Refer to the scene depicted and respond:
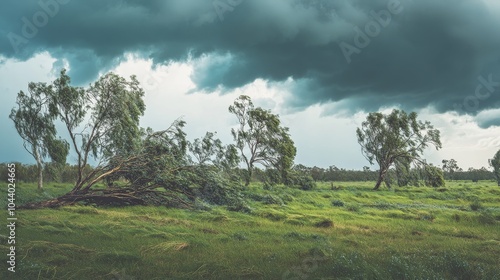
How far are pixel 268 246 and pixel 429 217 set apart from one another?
15.0 m

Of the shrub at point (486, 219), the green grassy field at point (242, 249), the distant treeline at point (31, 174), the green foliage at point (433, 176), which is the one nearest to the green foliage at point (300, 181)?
the green foliage at point (433, 176)

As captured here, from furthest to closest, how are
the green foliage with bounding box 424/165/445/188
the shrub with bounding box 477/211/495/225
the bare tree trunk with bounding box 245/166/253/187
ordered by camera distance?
1. the green foliage with bounding box 424/165/445/188
2. the bare tree trunk with bounding box 245/166/253/187
3. the shrub with bounding box 477/211/495/225

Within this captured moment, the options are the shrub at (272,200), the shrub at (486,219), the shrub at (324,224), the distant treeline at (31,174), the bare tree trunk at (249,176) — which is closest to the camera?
the shrub at (324,224)

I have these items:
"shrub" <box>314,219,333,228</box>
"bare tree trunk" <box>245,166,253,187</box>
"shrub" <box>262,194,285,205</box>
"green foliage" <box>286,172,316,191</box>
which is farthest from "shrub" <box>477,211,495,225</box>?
"bare tree trunk" <box>245,166,253,187</box>

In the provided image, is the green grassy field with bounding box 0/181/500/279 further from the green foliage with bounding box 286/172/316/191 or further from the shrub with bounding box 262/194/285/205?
the green foliage with bounding box 286/172/316/191

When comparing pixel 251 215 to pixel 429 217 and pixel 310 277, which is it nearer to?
pixel 429 217

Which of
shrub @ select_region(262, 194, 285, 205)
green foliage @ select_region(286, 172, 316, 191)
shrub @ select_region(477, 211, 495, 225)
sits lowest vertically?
shrub @ select_region(477, 211, 495, 225)

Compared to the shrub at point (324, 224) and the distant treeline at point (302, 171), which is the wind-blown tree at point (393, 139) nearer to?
the distant treeline at point (302, 171)

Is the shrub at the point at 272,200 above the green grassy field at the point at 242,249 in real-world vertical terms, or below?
above

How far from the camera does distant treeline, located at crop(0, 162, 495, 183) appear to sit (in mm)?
50756

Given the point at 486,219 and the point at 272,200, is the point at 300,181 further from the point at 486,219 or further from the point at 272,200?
the point at 486,219

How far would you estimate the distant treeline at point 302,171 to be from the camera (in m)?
50.8

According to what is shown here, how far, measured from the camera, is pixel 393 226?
19.6 metres

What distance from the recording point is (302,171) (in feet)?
211
